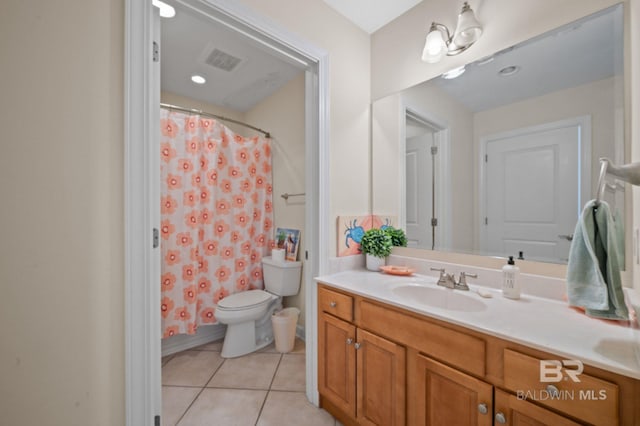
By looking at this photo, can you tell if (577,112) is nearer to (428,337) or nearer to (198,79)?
(428,337)

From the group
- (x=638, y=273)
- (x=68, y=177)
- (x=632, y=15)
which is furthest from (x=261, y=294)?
(x=632, y=15)

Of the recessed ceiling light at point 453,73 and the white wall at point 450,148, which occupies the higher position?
the recessed ceiling light at point 453,73

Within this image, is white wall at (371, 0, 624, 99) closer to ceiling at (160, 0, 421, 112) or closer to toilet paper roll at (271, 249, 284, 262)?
ceiling at (160, 0, 421, 112)

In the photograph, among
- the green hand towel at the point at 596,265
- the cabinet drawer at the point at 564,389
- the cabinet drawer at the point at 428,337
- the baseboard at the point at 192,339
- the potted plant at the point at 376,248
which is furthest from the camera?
the baseboard at the point at 192,339

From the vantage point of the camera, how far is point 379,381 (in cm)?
113

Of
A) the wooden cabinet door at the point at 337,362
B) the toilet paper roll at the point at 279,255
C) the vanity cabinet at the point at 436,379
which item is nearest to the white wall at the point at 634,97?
the vanity cabinet at the point at 436,379

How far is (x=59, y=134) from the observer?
2.78ft

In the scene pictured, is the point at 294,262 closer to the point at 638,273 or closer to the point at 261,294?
the point at 261,294

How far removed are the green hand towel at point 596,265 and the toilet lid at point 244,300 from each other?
1.94 m

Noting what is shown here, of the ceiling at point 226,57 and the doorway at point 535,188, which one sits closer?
the doorway at point 535,188

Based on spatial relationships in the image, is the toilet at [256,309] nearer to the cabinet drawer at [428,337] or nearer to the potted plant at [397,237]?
the potted plant at [397,237]

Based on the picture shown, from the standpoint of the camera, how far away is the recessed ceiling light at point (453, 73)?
140 centimetres

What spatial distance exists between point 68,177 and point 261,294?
5.53ft

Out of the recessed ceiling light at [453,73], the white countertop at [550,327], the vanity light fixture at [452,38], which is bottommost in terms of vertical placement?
the white countertop at [550,327]
